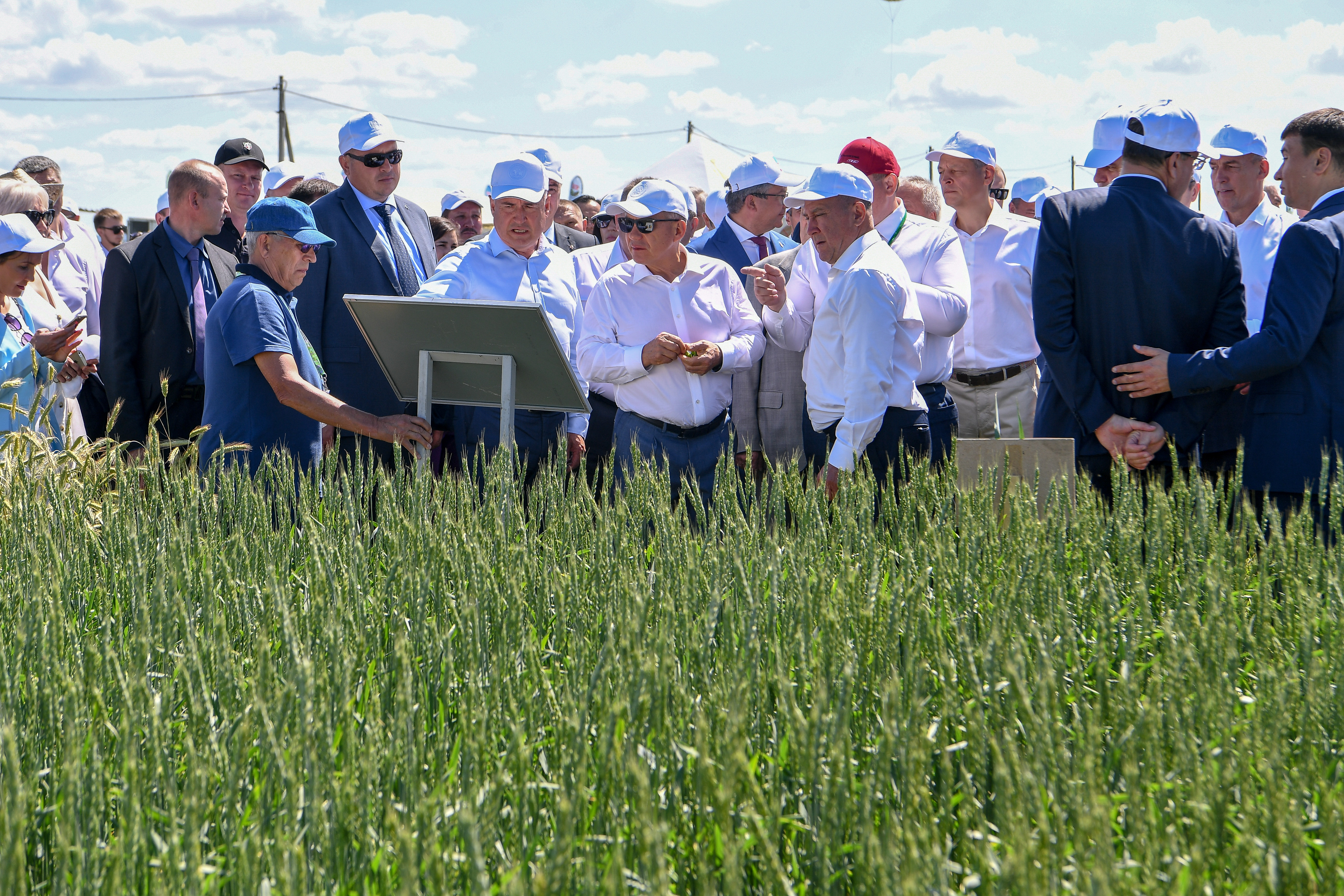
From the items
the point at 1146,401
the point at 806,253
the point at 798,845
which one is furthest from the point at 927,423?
the point at 798,845

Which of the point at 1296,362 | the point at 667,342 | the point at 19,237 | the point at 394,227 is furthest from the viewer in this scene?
the point at 394,227

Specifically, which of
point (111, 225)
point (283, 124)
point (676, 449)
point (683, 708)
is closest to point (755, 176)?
point (676, 449)

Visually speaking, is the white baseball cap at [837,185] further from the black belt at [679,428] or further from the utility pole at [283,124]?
the utility pole at [283,124]

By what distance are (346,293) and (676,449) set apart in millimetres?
1665

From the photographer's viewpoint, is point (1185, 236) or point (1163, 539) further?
point (1185, 236)

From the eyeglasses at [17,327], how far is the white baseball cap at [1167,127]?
4245 mm

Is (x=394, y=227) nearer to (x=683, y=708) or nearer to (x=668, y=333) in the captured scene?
(x=668, y=333)

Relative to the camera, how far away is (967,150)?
5.87 metres

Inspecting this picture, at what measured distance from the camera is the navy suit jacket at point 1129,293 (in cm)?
403

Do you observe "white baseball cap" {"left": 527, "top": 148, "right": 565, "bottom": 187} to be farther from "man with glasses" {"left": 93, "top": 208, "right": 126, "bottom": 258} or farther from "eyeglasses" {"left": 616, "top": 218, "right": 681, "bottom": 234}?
"man with glasses" {"left": 93, "top": 208, "right": 126, "bottom": 258}

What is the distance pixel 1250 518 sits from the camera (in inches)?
110

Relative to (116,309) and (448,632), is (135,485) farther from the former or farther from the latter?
(116,309)

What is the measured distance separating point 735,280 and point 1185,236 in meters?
1.79

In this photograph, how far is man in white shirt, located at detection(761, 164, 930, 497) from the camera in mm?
4074
